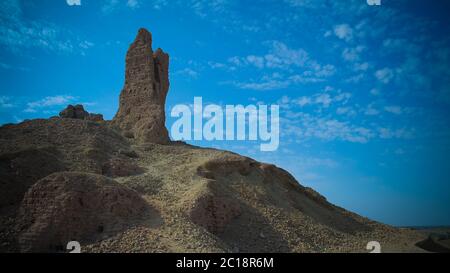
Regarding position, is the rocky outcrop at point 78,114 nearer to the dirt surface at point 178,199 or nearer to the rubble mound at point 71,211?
the dirt surface at point 178,199

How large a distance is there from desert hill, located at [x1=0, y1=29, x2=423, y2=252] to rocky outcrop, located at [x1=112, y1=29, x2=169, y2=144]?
74 millimetres

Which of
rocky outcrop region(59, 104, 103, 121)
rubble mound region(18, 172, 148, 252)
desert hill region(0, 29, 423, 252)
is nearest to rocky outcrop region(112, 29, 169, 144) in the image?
desert hill region(0, 29, 423, 252)

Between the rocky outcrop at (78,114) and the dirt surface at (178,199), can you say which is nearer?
the dirt surface at (178,199)

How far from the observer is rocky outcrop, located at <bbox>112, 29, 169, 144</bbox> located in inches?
851

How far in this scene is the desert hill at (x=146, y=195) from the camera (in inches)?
411

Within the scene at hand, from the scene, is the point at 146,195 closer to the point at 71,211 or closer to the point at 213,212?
the point at 213,212

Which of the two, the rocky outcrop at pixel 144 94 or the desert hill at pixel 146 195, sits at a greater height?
the rocky outcrop at pixel 144 94

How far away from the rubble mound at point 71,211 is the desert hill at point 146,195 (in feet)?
0.10

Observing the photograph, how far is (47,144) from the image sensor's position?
16.8 metres

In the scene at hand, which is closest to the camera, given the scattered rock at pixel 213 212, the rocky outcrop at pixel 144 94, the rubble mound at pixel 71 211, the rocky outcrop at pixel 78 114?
the rubble mound at pixel 71 211

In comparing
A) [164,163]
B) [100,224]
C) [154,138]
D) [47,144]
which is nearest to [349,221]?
[164,163]

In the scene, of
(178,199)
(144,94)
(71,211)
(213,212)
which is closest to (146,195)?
(178,199)

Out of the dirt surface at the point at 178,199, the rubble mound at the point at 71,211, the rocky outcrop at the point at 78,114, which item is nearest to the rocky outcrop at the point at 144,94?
the dirt surface at the point at 178,199

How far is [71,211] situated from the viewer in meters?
10.5
